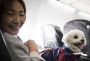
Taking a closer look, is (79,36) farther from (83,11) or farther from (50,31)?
(83,11)

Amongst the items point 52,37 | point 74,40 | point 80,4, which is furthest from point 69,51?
point 80,4

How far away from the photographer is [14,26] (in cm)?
61

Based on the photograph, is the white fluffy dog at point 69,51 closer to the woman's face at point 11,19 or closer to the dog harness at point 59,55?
the dog harness at point 59,55

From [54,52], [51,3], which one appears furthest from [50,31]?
[51,3]

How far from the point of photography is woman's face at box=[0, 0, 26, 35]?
595 mm

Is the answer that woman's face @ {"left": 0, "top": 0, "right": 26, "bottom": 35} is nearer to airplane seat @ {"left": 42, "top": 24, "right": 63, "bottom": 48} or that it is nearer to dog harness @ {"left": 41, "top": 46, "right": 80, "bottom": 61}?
dog harness @ {"left": 41, "top": 46, "right": 80, "bottom": 61}

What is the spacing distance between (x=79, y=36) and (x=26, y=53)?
1309 millimetres

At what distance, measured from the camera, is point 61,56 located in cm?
154

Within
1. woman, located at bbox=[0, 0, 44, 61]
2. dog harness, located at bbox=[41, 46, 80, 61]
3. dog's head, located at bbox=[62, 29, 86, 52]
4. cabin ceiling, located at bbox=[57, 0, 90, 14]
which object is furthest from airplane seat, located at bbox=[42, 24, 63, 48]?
woman, located at bbox=[0, 0, 44, 61]

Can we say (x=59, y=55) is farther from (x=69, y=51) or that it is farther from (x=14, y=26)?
(x=14, y=26)

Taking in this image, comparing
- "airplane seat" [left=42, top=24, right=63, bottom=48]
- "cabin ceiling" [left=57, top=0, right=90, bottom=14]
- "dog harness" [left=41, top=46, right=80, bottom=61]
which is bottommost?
"dog harness" [left=41, top=46, right=80, bottom=61]

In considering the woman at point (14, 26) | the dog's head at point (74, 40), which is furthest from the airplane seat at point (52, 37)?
the woman at point (14, 26)

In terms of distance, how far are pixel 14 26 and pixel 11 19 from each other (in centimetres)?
3

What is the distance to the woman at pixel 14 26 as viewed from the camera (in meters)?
0.56
